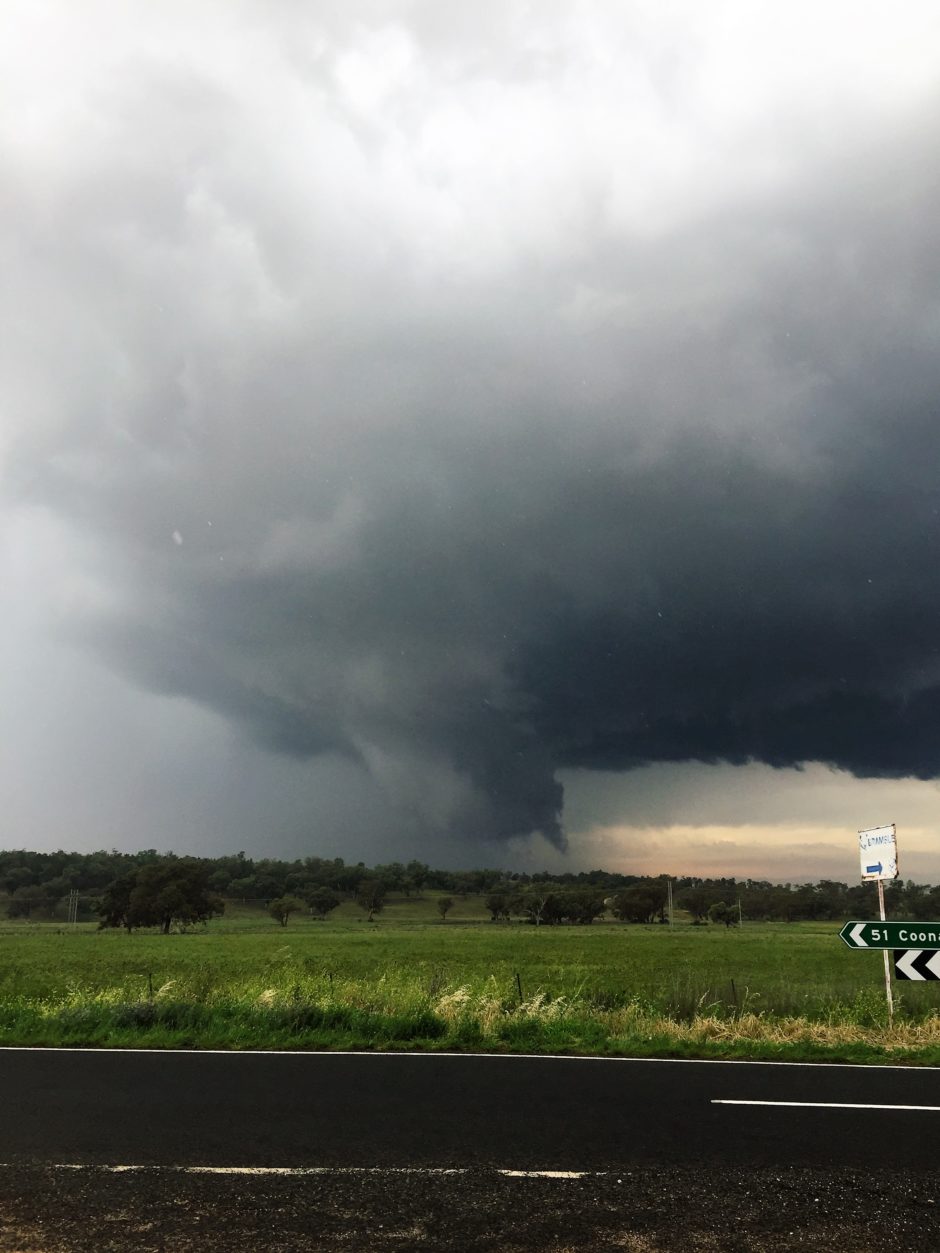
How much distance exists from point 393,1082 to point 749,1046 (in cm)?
592

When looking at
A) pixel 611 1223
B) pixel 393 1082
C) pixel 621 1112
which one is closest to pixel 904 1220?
pixel 611 1223

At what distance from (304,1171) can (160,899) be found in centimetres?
13036

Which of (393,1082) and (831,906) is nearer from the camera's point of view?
(393,1082)

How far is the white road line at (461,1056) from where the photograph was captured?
12742 millimetres

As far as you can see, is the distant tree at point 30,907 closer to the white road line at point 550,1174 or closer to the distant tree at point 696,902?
the distant tree at point 696,902

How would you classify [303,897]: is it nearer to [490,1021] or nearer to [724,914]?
[724,914]

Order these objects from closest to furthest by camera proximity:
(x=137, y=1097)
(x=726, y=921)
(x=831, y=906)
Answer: (x=137, y=1097)
(x=726, y=921)
(x=831, y=906)

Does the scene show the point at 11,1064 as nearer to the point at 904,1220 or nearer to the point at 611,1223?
the point at 611,1223

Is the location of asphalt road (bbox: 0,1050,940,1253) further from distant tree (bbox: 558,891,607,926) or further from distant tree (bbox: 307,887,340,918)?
distant tree (bbox: 307,887,340,918)

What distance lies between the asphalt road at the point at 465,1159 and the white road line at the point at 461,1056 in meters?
0.69

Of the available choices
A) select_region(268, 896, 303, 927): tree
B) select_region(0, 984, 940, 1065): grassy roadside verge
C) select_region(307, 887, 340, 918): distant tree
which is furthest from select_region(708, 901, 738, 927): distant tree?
select_region(0, 984, 940, 1065): grassy roadside verge

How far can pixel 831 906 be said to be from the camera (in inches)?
7554

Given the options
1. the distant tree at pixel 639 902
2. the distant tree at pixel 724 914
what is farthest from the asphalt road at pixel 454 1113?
the distant tree at pixel 724 914

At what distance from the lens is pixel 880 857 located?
1694 centimetres
